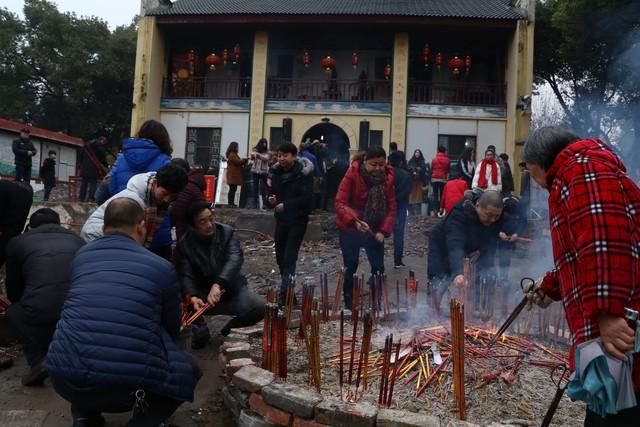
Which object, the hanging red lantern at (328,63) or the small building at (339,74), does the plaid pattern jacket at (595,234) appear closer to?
the small building at (339,74)

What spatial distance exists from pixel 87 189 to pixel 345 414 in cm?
1211

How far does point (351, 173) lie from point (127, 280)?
318 centimetres

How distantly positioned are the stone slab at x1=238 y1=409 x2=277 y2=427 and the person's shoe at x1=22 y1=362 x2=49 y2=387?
1594mm

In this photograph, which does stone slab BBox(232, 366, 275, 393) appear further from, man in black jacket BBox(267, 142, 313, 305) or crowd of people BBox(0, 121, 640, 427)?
man in black jacket BBox(267, 142, 313, 305)

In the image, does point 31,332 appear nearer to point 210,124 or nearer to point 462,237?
point 462,237

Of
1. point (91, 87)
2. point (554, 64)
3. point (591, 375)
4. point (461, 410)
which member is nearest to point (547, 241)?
point (461, 410)

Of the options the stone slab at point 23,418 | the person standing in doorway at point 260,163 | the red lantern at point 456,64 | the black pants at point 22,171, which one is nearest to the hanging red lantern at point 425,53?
the red lantern at point 456,64

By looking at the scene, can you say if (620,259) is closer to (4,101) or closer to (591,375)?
(591,375)

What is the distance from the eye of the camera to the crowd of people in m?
1.73

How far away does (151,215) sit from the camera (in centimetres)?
370

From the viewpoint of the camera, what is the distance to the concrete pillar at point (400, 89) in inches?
664

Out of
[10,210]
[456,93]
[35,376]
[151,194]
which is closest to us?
[35,376]

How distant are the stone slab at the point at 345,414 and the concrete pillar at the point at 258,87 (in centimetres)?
1555

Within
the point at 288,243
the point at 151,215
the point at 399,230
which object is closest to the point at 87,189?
the point at 399,230
